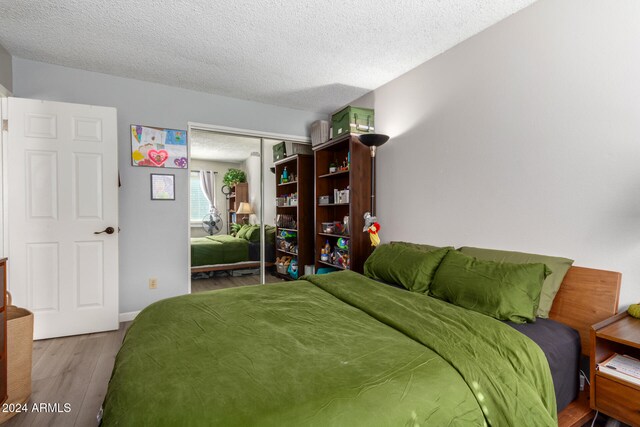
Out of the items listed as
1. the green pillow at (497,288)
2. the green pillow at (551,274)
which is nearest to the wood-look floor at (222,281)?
the green pillow at (497,288)

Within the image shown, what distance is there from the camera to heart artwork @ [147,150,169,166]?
3.28 meters

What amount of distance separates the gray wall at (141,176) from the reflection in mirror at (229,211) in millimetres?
236

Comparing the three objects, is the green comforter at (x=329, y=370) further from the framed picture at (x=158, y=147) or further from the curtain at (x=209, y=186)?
the curtain at (x=209, y=186)

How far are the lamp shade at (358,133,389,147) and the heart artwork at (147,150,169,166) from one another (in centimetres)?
216

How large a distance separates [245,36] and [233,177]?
197 cm

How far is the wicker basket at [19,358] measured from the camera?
5.82 feet

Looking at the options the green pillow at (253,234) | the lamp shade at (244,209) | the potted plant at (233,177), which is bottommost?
the green pillow at (253,234)

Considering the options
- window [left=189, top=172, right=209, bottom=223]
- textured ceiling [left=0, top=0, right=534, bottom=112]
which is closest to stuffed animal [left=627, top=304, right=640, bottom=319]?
textured ceiling [left=0, top=0, right=534, bottom=112]

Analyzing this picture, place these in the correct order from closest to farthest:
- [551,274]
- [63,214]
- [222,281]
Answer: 1. [551,274]
2. [63,214]
3. [222,281]

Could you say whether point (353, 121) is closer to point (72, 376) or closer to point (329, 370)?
point (329, 370)

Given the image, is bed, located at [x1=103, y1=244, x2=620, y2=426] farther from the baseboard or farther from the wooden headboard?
the baseboard

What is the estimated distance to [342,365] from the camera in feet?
3.64

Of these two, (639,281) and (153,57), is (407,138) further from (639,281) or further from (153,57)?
(153,57)

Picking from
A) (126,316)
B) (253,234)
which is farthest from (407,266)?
(126,316)
